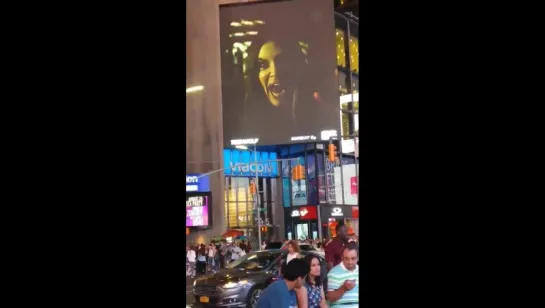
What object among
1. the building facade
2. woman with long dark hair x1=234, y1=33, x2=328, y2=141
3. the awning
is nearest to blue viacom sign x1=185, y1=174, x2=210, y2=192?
the building facade

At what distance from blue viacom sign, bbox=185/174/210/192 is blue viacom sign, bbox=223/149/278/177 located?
110 millimetres

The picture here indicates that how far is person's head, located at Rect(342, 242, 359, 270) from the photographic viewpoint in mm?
2436

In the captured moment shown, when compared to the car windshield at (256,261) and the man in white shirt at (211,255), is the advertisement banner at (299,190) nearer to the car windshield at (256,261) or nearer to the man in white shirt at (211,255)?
the car windshield at (256,261)

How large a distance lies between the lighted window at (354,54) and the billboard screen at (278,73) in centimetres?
10

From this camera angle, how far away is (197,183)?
2.53 metres

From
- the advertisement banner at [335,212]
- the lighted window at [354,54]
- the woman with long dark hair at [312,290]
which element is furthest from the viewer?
the lighted window at [354,54]

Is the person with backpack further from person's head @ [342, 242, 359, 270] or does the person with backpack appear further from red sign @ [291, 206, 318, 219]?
person's head @ [342, 242, 359, 270]

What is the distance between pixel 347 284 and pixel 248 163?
29.4 inches

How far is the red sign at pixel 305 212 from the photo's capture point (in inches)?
100.0

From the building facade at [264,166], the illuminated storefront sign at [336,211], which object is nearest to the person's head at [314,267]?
the building facade at [264,166]
